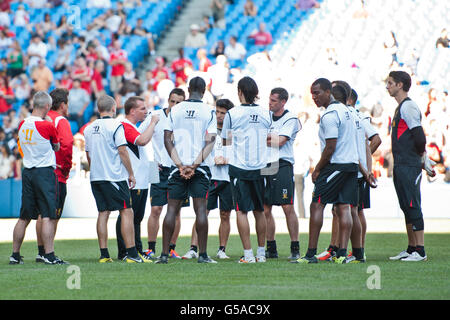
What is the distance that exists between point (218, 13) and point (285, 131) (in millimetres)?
17965

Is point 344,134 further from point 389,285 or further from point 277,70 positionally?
point 277,70

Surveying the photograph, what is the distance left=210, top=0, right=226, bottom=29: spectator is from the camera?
89.9ft

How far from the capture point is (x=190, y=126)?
9.77 m

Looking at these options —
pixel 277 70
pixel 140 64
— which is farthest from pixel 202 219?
pixel 140 64

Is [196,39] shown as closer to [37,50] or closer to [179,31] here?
[179,31]

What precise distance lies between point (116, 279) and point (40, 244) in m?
2.47

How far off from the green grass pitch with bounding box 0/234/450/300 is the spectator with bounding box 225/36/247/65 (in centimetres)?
1490

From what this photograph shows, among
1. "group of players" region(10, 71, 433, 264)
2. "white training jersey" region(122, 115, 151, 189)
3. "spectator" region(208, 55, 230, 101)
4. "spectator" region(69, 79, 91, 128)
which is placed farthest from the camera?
"spectator" region(69, 79, 91, 128)

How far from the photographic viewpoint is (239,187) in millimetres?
9828

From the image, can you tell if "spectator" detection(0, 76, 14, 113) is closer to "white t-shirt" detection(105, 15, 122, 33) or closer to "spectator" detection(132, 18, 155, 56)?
"white t-shirt" detection(105, 15, 122, 33)

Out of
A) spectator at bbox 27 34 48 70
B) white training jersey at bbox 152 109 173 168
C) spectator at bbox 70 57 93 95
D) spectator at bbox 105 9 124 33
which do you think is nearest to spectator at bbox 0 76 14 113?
spectator at bbox 27 34 48 70

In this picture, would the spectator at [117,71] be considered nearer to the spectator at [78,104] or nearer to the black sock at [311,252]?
the spectator at [78,104]

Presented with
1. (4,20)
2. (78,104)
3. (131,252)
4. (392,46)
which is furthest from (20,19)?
(131,252)

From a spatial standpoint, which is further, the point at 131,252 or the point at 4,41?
the point at 4,41
